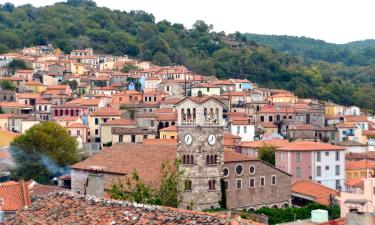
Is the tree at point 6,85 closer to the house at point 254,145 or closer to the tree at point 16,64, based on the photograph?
the tree at point 16,64

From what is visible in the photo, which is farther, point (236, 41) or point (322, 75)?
point (236, 41)

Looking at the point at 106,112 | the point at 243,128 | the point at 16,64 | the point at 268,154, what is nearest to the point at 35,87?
the point at 16,64

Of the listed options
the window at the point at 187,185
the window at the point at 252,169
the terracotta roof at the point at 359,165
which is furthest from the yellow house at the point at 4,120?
the window at the point at 187,185

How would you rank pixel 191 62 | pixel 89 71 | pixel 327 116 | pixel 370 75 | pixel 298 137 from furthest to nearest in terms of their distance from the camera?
pixel 370 75
pixel 191 62
pixel 89 71
pixel 327 116
pixel 298 137

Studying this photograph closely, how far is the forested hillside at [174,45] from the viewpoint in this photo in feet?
367

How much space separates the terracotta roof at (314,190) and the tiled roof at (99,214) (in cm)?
2701

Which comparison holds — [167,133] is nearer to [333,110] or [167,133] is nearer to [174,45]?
[333,110]

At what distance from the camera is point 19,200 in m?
25.6

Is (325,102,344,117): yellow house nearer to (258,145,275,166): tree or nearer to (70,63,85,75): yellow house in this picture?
(258,145,275,166): tree

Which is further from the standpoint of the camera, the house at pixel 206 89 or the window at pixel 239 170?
the house at pixel 206 89

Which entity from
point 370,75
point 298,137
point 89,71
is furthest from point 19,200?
point 370,75

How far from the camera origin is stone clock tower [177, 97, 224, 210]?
128 feet

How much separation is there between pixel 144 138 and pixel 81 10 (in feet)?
343

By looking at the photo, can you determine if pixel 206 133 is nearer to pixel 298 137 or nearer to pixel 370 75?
pixel 298 137
